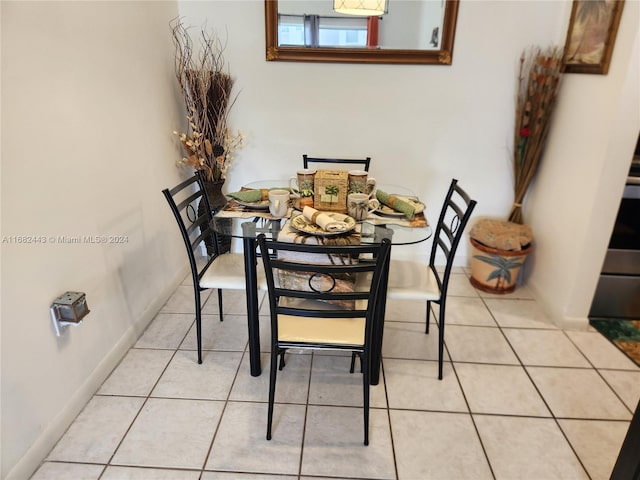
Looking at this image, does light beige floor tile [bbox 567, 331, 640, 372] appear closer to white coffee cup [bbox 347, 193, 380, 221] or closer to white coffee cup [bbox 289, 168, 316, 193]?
white coffee cup [bbox 347, 193, 380, 221]

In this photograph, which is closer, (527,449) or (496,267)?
(527,449)

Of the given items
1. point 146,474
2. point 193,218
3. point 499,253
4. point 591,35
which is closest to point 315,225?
point 146,474

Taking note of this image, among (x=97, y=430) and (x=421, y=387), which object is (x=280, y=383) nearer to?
(x=421, y=387)

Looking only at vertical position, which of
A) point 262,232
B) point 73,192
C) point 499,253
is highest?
point 73,192

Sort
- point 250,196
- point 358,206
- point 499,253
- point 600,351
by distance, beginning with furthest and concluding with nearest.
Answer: point 499,253 → point 600,351 → point 250,196 → point 358,206

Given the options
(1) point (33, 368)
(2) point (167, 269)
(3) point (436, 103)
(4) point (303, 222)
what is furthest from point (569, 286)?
(1) point (33, 368)

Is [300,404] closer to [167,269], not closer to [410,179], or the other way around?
[167,269]

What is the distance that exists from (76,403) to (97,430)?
0.55 ft

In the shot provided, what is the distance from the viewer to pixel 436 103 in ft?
9.37

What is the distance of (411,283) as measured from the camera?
2002mm

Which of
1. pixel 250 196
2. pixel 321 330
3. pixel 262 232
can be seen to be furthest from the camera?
pixel 250 196

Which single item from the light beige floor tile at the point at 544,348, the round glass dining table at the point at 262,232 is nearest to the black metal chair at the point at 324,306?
the round glass dining table at the point at 262,232

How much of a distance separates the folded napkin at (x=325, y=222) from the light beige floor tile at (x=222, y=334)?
91cm

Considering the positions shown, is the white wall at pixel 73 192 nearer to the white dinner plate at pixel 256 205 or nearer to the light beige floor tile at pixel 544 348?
the white dinner plate at pixel 256 205
